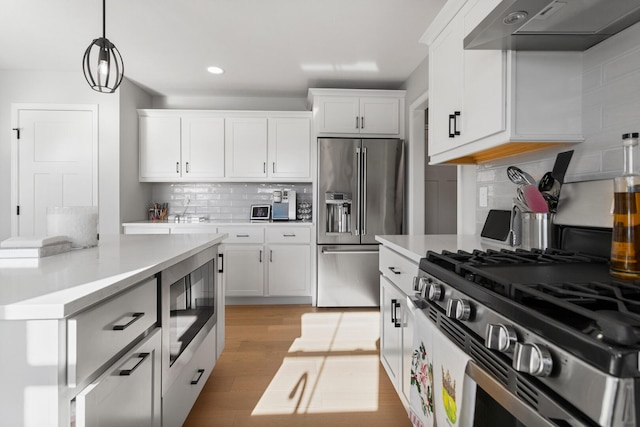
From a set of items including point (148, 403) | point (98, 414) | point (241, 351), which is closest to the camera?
point (98, 414)

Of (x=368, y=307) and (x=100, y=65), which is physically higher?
(x=100, y=65)

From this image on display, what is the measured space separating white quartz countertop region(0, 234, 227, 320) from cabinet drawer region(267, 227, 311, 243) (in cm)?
226

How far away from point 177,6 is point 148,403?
2.52 m

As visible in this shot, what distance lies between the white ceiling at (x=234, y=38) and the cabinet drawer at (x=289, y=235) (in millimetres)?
1693

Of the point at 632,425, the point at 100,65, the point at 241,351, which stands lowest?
the point at 241,351

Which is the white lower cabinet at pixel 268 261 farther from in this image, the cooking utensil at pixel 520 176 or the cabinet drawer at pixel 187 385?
the cooking utensil at pixel 520 176

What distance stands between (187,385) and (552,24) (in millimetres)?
2126

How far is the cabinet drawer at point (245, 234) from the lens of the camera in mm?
3965

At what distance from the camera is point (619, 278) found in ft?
3.00

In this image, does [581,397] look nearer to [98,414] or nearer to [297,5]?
[98,414]

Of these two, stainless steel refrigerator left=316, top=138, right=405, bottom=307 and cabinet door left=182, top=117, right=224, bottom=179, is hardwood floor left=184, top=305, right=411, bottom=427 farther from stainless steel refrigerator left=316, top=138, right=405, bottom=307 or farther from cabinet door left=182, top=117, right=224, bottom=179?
cabinet door left=182, top=117, right=224, bottom=179

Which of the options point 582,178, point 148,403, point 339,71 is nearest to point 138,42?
point 339,71

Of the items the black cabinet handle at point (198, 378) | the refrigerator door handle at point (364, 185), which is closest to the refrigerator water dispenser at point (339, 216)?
the refrigerator door handle at point (364, 185)

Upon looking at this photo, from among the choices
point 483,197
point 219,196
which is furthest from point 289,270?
point 483,197
